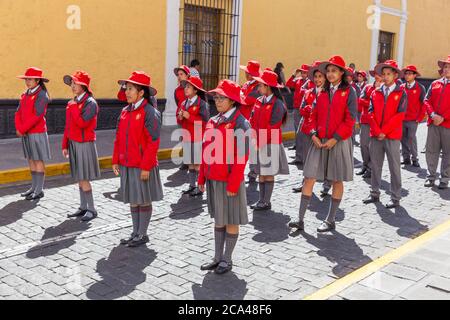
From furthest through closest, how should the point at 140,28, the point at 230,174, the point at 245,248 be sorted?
the point at 140,28
the point at 245,248
the point at 230,174

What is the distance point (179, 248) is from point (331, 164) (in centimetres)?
204

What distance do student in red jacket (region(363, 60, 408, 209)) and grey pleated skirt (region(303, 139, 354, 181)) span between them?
4.15ft

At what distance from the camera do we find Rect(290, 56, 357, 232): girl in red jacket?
5.77 m

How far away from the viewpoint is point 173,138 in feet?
38.1

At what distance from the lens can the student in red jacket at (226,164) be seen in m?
4.56

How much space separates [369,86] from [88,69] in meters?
6.22

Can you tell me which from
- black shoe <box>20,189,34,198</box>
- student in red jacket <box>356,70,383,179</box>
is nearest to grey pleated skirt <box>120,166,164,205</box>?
black shoe <box>20,189,34,198</box>

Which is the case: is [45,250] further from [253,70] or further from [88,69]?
[88,69]

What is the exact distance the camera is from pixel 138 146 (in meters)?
5.23

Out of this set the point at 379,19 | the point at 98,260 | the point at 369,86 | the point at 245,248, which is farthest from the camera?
the point at 379,19

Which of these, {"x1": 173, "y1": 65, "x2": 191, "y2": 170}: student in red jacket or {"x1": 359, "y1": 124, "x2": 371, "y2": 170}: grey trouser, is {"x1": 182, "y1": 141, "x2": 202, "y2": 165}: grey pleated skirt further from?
{"x1": 359, "y1": 124, "x2": 371, "y2": 170}: grey trouser

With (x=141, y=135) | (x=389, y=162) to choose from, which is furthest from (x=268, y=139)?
(x=141, y=135)

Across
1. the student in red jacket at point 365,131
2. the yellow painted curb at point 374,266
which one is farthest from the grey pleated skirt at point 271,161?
the student in red jacket at point 365,131

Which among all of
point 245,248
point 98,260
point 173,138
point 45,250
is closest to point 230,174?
point 245,248
